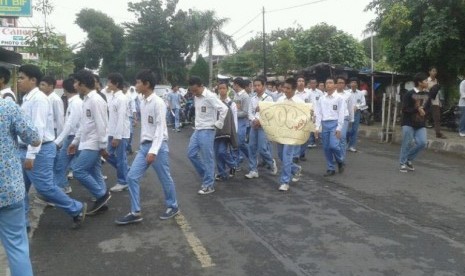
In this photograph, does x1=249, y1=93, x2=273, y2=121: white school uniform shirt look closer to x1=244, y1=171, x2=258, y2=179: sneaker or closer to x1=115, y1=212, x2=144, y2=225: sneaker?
x1=244, y1=171, x2=258, y2=179: sneaker

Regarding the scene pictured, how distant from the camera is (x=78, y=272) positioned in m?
4.32

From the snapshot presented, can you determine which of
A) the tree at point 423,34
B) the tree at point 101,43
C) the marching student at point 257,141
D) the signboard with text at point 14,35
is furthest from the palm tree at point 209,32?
the marching student at point 257,141

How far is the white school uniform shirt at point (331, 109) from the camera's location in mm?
8555

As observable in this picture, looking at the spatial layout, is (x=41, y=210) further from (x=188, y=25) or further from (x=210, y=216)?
(x=188, y=25)

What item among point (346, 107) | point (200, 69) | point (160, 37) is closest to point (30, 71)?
point (346, 107)

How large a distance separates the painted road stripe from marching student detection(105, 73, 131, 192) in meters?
1.57

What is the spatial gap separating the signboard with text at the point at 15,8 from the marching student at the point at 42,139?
9796 millimetres

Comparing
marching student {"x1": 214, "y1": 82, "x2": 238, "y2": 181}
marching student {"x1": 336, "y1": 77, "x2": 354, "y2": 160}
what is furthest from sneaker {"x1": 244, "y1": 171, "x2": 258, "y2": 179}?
marching student {"x1": 336, "y1": 77, "x2": 354, "y2": 160}

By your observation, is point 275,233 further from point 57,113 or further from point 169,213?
point 57,113

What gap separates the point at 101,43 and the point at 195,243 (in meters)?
52.4

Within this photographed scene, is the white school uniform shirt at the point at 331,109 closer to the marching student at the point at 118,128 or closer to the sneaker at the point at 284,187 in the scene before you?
the sneaker at the point at 284,187

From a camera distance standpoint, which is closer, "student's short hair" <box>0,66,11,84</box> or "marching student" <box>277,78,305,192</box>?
"student's short hair" <box>0,66,11,84</box>

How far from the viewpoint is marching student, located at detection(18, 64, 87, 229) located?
17.0 ft

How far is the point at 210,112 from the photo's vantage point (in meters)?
7.24
